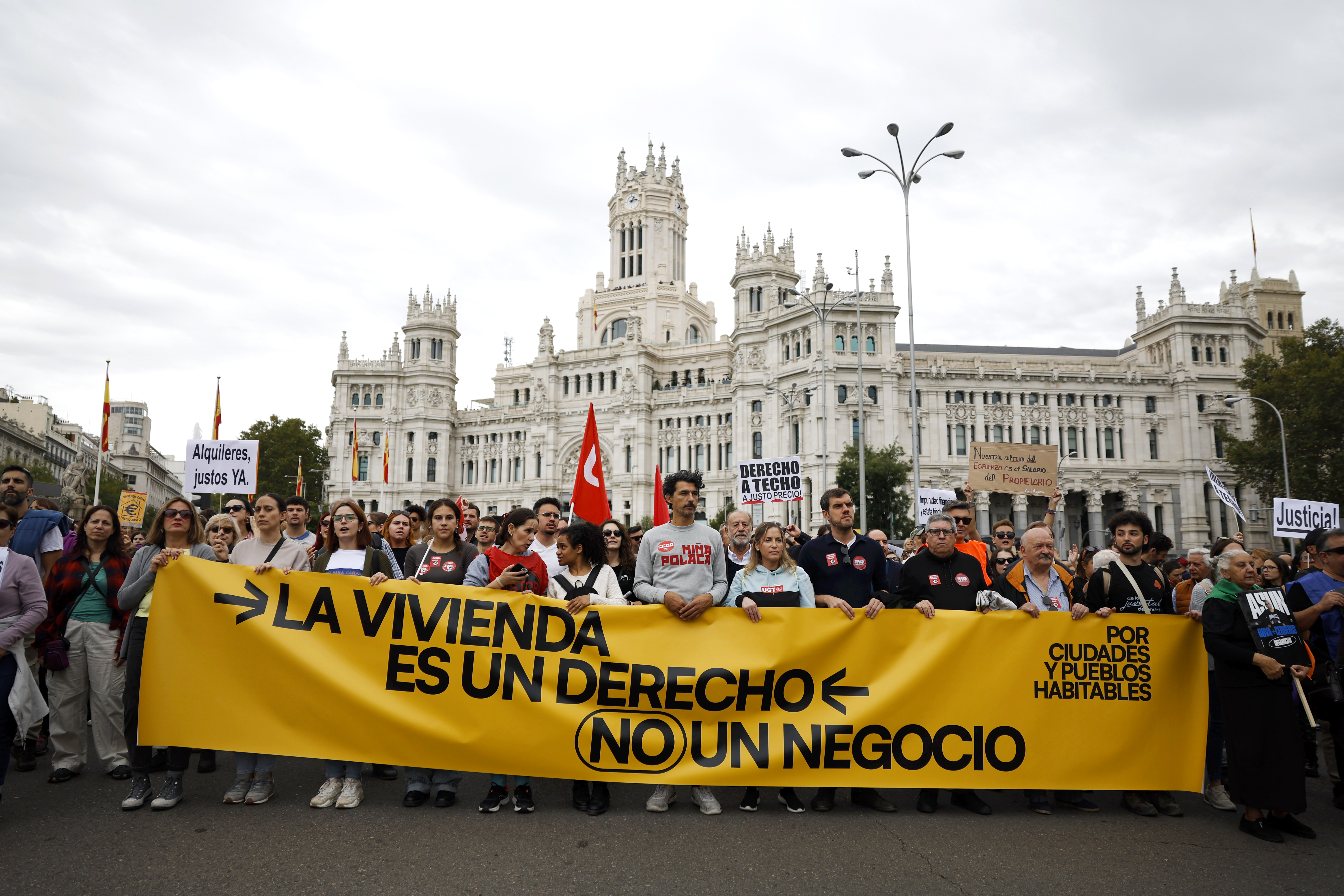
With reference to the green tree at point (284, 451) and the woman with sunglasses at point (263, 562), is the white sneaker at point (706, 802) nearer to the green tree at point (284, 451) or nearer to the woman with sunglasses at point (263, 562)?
the woman with sunglasses at point (263, 562)

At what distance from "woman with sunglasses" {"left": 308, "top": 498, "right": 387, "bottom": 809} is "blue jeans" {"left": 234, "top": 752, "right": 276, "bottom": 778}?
0.47 metres

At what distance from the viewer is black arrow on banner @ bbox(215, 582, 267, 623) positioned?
7336mm

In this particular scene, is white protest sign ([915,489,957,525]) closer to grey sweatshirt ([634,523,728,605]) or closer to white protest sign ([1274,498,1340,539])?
white protest sign ([1274,498,1340,539])

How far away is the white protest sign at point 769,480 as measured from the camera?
1944 cm

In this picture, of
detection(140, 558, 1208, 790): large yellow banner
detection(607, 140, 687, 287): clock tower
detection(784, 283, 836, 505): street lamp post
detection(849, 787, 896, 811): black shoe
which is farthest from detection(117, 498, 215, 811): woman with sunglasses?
detection(607, 140, 687, 287): clock tower

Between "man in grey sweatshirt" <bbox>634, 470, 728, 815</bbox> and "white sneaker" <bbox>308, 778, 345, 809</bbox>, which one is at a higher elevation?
"man in grey sweatshirt" <bbox>634, 470, 728, 815</bbox>

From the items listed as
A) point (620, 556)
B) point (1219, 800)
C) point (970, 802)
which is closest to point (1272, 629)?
point (1219, 800)

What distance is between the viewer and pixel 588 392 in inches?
3295

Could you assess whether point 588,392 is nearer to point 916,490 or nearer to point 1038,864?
point 916,490

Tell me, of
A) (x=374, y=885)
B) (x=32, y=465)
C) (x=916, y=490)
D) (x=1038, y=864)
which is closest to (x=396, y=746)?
(x=374, y=885)

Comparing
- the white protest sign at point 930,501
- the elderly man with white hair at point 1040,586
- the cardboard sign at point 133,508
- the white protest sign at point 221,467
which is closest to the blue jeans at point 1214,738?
the elderly man with white hair at point 1040,586

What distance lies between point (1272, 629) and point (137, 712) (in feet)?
32.1

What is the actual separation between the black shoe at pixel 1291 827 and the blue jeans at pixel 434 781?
6.88 meters

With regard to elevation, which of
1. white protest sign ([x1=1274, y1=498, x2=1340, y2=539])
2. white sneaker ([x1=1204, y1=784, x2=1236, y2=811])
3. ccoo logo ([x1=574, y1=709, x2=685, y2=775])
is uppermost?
white protest sign ([x1=1274, y1=498, x2=1340, y2=539])
